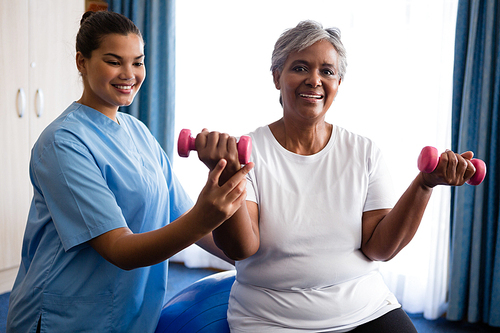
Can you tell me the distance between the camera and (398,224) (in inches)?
46.2

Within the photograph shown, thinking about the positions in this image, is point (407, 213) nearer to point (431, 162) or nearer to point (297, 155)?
point (431, 162)

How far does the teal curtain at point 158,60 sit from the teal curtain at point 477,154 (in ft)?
6.66

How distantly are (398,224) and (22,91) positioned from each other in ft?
8.38

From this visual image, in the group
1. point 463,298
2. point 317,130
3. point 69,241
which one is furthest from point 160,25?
point 463,298

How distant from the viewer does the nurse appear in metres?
1.02

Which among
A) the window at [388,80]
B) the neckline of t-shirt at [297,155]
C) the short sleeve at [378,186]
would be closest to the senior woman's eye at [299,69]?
the neckline of t-shirt at [297,155]

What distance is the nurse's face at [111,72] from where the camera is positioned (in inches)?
46.9

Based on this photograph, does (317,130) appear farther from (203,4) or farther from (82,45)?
(203,4)

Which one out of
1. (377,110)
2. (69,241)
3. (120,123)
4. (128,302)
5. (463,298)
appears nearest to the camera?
(69,241)

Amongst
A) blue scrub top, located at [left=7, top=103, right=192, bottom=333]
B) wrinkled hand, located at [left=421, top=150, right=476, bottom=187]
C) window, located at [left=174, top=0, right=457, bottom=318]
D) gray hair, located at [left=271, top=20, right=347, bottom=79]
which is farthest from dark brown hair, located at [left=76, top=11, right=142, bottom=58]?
window, located at [left=174, top=0, right=457, bottom=318]

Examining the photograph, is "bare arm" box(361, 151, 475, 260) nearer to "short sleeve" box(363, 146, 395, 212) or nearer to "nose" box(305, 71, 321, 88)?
"short sleeve" box(363, 146, 395, 212)

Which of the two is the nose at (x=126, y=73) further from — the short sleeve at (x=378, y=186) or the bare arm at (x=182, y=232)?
the short sleeve at (x=378, y=186)

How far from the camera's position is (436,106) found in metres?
2.58

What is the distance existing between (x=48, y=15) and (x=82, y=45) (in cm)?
199
